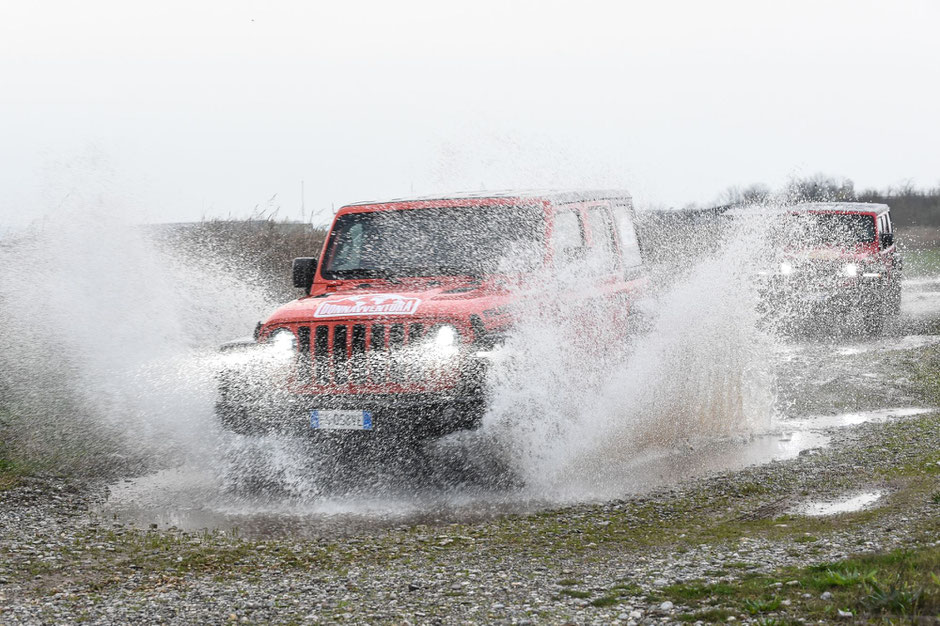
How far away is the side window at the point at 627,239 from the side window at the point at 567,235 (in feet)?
3.24

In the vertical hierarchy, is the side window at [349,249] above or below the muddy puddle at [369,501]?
above

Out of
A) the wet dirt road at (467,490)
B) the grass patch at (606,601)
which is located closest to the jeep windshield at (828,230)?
the wet dirt road at (467,490)

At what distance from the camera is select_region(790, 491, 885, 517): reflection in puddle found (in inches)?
245

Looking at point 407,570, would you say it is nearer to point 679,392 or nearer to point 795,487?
point 795,487

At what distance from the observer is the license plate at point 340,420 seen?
695 centimetres

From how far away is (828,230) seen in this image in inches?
643

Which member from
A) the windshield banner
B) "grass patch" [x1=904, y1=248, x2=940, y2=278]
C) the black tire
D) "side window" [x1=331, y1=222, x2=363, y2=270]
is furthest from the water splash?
"grass patch" [x1=904, y1=248, x2=940, y2=278]

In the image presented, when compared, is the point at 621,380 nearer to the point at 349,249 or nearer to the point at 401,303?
the point at 401,303

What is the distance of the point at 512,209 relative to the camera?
8188 mm

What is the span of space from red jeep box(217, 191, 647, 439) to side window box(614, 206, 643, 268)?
1.19 ft

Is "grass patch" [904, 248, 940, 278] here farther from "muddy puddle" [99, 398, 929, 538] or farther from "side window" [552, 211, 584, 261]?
"muddy puddle" [99, 398, 929, 538]

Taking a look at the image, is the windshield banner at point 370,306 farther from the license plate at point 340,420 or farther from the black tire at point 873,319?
the black tire at point 873,319

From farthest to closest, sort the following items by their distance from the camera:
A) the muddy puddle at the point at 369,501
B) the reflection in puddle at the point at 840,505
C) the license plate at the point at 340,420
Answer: the license plate at the point at 340,420
the muddy puddle at the point at 369,501
the reflection in puddle at the point at 840,505

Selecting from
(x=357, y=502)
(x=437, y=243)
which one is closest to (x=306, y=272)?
(x=437, y=243)
